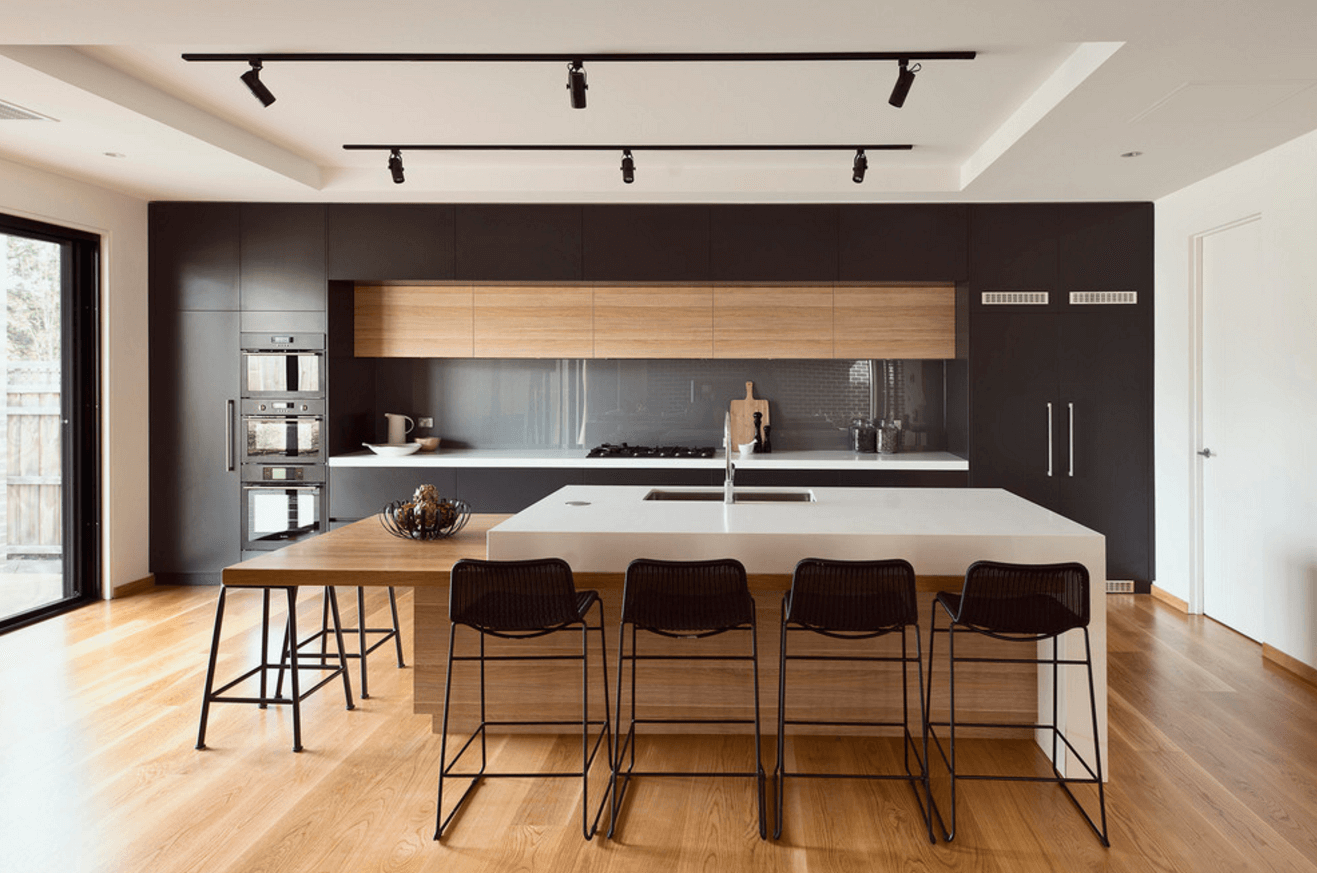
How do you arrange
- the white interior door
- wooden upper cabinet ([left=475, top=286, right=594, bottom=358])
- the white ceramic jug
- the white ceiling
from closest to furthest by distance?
the white ceiling < the white interior door < wooden upper cabinet ([left=475, top=286, right=594, bottom=358]) < the white ceramic jug

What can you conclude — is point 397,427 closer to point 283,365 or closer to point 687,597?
point 283,365

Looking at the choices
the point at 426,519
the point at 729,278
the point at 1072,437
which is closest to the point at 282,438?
the point at 426,519

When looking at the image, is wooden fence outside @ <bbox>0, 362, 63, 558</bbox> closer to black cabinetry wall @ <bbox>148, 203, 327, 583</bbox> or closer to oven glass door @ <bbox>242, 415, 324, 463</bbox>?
black cabinetry wall @ <bbox>148, 203, 327, 583</bbox>

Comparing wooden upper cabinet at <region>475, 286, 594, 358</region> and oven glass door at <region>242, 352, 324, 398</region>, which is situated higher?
wooden upper cabinet at <region>475, 286, 594, 358</region>

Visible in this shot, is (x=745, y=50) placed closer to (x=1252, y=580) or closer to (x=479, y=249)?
(x=479, y=249)

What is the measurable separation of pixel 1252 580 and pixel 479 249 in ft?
16.4

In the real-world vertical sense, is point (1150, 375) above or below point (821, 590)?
above

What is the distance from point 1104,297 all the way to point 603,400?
3.54m

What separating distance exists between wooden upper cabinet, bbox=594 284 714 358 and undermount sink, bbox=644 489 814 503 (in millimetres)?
2121

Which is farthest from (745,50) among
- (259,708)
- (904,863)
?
(259,708)

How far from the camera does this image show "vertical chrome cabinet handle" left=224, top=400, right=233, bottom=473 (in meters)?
5.77

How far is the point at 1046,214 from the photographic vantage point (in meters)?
5.58

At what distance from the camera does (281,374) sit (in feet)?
19.0

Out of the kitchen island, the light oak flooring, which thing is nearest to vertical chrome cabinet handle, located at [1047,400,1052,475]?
the light oak flooring
